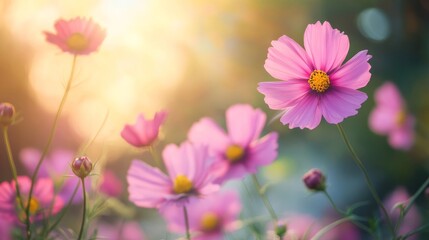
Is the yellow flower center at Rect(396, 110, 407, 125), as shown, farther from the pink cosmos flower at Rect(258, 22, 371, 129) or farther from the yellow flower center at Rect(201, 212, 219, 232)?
the pink cosmos flower at Rect(258, 22, 371, 129)

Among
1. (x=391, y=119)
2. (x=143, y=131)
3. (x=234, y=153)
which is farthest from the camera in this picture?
(x=391, y=119)

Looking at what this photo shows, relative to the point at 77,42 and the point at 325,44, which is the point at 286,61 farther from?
the point at 77,42

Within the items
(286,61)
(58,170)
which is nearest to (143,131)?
(286,61)

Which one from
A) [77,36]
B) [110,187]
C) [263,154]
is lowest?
[110,187]

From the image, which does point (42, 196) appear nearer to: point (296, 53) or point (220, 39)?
point (296, 53)

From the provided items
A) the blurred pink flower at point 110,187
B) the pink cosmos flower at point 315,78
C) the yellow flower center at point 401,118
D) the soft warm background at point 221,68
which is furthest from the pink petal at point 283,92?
the soft warm background at point 221,68

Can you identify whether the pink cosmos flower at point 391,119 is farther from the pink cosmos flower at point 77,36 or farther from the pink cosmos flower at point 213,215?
the pink cosmos flower at point 77,36

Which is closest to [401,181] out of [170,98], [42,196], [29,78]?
[170,98]
